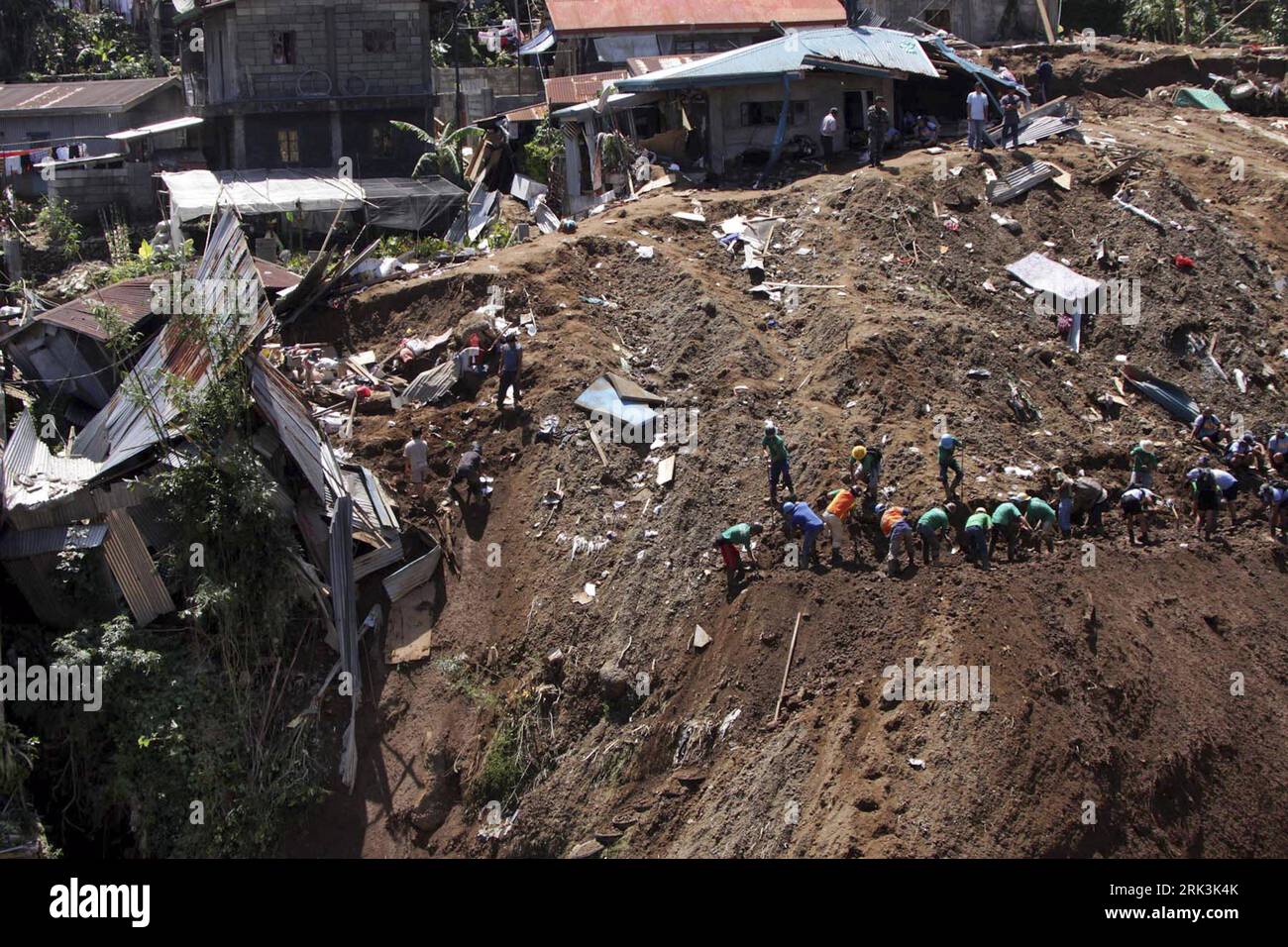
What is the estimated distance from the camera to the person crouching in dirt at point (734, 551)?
13172 millimetres

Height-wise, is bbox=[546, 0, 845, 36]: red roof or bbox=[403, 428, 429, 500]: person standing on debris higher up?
bbox=[546, 0, 845, 36]: red roof

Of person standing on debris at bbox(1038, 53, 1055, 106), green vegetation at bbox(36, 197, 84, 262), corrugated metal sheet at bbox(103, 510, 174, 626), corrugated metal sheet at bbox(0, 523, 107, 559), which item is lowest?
corrugated metal sheet at bbox(103, 510, 174, 626)

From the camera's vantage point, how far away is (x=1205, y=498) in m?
14.0

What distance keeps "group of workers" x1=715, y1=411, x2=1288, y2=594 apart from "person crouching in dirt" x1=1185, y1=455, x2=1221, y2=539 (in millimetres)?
10

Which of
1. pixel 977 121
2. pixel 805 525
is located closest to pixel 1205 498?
pixel 805 525

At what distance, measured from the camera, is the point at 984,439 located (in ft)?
47.7

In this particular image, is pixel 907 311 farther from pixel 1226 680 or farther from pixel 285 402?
pixel 285 402

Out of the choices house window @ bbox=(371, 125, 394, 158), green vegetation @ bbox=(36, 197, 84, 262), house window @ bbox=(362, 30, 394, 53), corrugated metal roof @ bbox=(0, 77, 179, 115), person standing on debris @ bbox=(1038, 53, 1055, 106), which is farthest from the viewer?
corrugated metal roof @ bbox=(0, 77, 179, 115)

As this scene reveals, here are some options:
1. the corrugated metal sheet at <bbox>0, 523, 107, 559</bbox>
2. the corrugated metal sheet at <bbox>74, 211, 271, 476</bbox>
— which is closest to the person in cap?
the corrugated metal sheet at <bbox>74, 211, 271, 476</bbox>

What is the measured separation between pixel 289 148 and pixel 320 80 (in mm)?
1352

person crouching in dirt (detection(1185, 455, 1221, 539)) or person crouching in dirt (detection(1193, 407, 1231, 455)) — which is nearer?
person crouching in dirt (detection(1185, 455, 1221, 539))

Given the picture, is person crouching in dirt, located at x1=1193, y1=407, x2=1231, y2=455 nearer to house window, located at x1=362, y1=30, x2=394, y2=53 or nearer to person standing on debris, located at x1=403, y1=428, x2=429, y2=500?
person standing on debris, located at x1=403, y1=428, x2=429, y2=500

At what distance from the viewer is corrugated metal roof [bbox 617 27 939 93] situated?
20906 mm

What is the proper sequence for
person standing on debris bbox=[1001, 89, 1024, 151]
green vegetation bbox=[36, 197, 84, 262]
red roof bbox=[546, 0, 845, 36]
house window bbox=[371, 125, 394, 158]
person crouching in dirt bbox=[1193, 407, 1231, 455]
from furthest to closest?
red roof bbox=[546, 0, 845, 36]
house window bbox=[371, 125, 394, 158]
green vegetation bbox=[36, 197, 84, 262]
person standing on debris bbox=[1001, 89, 1024, 151]
person crouching in dirt bbox=[1193, 407, 1231, 455]
